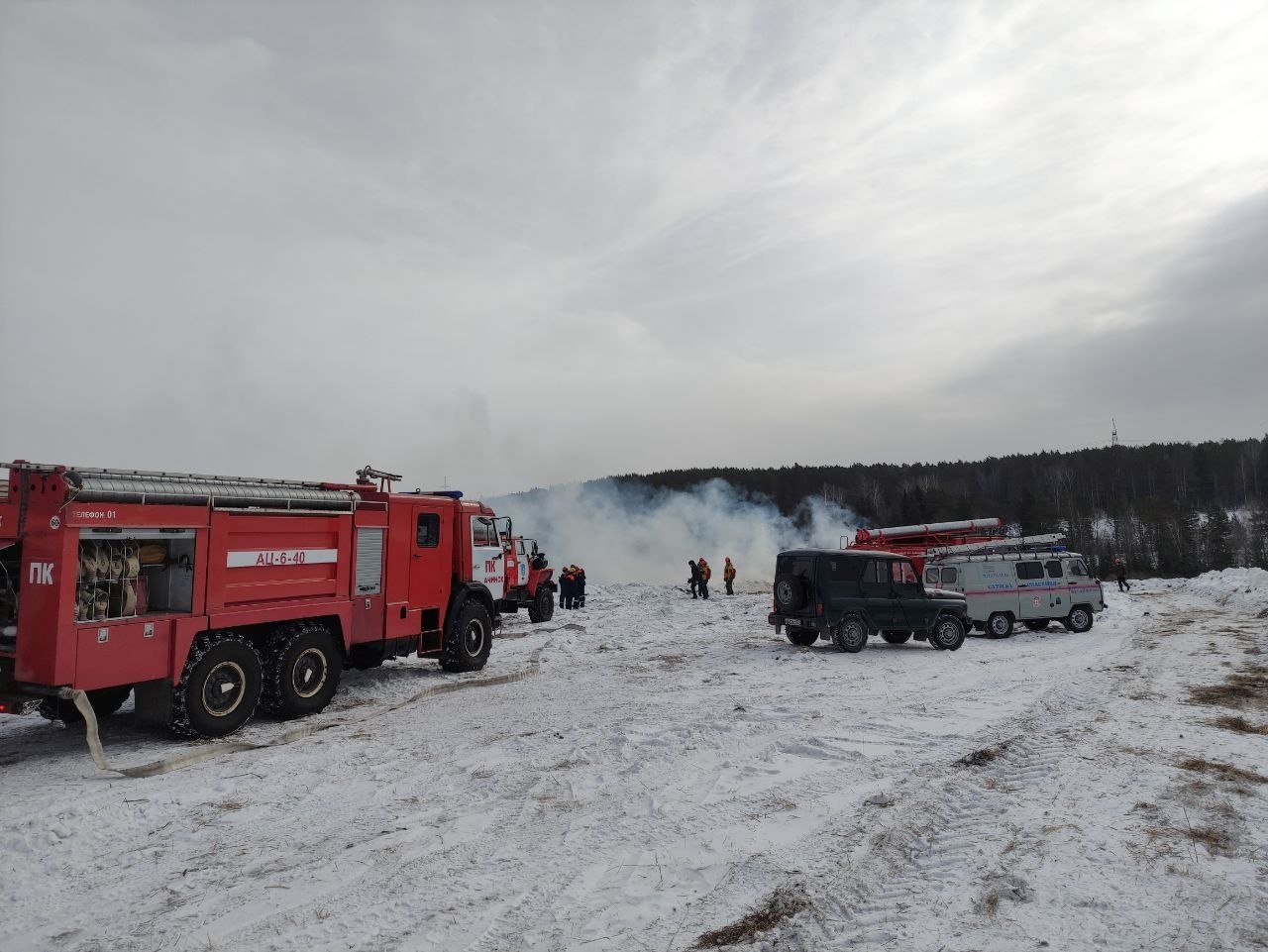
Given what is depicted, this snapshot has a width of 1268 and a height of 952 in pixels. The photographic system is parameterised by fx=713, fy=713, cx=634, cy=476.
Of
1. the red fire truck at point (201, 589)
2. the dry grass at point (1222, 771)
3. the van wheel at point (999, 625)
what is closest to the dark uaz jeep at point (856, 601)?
the van wheel at point (999, 625)

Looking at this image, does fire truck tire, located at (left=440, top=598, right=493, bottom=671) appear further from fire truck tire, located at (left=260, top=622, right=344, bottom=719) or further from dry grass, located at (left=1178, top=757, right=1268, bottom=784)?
dry grass, located at (left=1178, top=757, right=1268, bottom=784)

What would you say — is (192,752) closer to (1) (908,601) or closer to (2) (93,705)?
(2) (93,705)

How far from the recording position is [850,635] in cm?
1532

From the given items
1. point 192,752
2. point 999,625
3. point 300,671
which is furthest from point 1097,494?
point 192,752

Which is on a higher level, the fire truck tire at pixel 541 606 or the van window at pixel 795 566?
the van window at pixel 795 566

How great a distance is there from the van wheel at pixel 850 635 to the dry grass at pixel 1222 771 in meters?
8.23

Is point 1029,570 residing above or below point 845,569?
below

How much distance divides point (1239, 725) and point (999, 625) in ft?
35.5

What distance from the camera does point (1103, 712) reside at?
9.34m

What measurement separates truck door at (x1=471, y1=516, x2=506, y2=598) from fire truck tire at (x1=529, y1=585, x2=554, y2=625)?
6.32 meters

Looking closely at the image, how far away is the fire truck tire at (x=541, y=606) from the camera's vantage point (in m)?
22.2

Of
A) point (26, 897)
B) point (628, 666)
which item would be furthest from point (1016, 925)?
point (628, 666)

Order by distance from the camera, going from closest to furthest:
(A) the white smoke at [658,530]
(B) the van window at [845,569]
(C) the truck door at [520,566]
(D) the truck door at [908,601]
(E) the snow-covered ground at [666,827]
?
1. (E) the snow-covered ground at [666,827]
2. (B) the van window at [845,569]
3. (D) the truck door at [908,601]
4. (C) the truck door at [520,566]
5. (A) the white smoke at [658,530]

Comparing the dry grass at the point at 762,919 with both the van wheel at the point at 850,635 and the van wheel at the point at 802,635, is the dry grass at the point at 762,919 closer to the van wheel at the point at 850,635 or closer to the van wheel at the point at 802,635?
the van wheel at the point at 850,635
